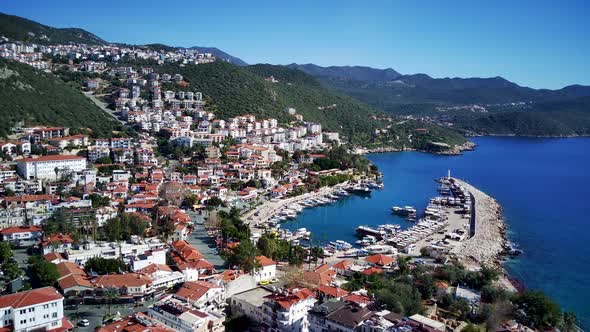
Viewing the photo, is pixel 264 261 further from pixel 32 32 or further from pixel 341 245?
pixel 32 32

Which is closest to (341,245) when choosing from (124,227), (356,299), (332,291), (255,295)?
(332,291)

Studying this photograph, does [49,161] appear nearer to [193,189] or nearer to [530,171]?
[193,189]

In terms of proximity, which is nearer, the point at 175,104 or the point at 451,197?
the point at 451,197

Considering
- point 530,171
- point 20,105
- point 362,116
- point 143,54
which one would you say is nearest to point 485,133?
point 362,116

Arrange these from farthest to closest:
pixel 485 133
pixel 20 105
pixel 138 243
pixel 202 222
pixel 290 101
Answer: pixel 485 133
pixel 290 101
pixel 20 105
pixel 202 222
pixel 138 243

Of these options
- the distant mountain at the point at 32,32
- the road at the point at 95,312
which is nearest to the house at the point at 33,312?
the road at the point at 95,312

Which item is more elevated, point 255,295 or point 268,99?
point 268,99
